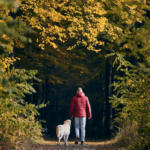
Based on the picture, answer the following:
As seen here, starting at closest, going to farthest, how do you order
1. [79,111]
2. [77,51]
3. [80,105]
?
[79,111] → [80,105] → [77,51]

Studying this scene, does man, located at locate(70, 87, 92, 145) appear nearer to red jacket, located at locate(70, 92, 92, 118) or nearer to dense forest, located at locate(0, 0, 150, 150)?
red jacket, located at locate(70, 92, 92, 118)

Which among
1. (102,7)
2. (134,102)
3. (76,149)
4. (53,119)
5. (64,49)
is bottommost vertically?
(53,119)

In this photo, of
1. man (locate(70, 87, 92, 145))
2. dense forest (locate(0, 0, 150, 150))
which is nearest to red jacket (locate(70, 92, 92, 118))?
man (locate(70, 87, 92, 145))

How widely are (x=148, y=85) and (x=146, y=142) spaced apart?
1.39 metres

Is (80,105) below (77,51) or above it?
below

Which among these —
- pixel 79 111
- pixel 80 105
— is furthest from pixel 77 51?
pixel 79 111

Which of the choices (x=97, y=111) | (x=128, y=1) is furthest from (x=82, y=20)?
(x=97, y=111)

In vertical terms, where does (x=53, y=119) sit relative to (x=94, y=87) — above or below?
below

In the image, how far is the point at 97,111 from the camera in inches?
1035

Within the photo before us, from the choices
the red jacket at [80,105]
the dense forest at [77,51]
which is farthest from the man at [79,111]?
the dense forest at [77,51]

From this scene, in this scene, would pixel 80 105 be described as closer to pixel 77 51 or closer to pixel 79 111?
pixel 79 111

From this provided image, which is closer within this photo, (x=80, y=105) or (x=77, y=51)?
(x=80, y=105)

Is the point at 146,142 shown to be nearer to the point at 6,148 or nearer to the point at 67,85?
the point at 6,148

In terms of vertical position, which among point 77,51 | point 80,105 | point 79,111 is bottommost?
point 79,111
